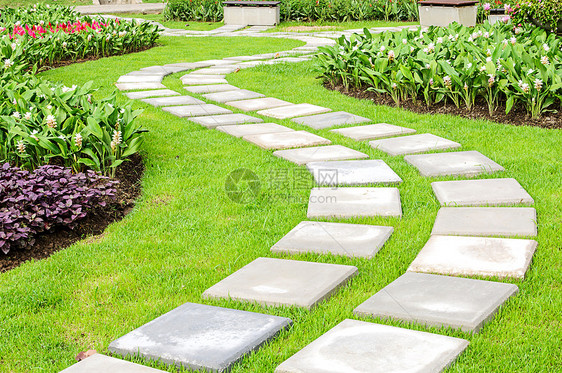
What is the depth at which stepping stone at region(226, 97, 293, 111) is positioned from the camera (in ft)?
23.2

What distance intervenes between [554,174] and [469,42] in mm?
3055

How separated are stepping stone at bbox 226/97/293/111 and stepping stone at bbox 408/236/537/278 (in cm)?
397

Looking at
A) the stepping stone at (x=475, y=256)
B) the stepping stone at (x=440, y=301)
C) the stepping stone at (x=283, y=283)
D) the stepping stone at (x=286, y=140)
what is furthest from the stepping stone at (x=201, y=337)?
the stepping stone at (x=286, y=140)

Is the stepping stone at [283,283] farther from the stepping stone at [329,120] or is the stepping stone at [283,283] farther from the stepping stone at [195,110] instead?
the stepping stone at [195,110]

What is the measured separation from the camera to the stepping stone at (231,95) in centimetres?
755

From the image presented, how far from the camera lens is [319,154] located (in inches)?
200

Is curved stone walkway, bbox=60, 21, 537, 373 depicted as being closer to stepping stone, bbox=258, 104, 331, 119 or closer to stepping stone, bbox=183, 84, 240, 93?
stepping stone, bbox=258, 104, 331, 119

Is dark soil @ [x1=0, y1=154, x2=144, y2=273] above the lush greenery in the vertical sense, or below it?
below

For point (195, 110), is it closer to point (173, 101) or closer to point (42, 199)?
point (173, 101)

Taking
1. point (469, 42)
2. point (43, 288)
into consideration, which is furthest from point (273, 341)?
point (469, 42)

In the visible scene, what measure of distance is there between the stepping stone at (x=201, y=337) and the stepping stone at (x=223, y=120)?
12.2 feet

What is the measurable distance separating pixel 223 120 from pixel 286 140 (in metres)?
1.09

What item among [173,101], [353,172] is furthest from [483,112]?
[173,101]

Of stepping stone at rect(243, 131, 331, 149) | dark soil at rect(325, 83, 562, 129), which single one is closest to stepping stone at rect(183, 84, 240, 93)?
dark soil at rect(325, 83, 562, 129)
